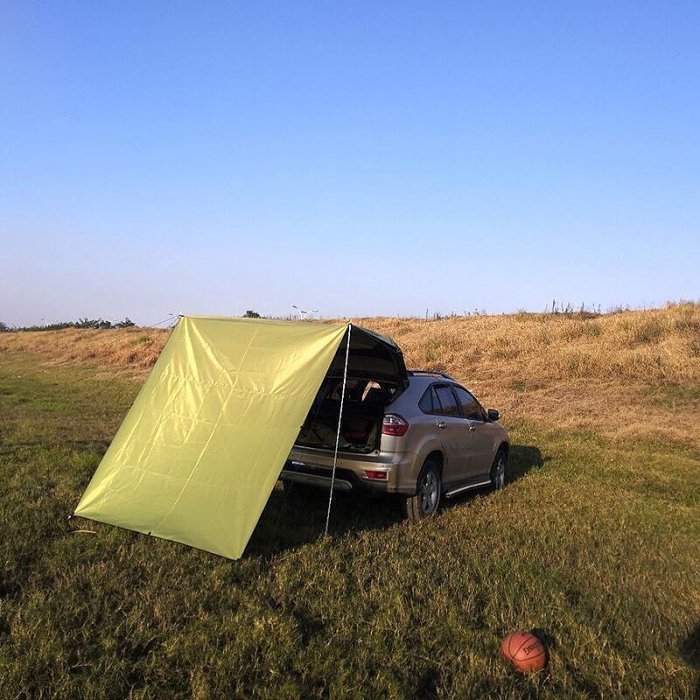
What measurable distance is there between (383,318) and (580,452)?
2499cm

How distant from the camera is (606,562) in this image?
20.0 ft

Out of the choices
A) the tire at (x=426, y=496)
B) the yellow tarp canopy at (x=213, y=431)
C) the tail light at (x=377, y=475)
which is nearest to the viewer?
the yellow tarp canopy at (x=213, y=431)

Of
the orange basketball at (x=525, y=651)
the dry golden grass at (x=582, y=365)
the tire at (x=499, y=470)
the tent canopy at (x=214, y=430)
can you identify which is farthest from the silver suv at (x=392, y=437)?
the dry golden grass at (x=582, y=365)

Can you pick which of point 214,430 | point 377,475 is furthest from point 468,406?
point 214,430

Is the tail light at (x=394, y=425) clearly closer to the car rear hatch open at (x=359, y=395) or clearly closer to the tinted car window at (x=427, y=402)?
the car rear hatch open at (x=359, y=395)

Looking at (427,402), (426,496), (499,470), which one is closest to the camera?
(426,496)

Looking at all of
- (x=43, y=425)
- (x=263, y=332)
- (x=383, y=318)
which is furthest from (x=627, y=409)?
(x=383, y=318)

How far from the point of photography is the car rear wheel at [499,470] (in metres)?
9.46

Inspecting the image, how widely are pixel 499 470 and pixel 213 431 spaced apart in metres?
4.79

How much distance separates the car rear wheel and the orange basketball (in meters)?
5.24

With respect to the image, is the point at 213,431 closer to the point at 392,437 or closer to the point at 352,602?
the point at 392,437

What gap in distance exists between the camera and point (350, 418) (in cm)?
725

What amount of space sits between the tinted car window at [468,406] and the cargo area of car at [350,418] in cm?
150

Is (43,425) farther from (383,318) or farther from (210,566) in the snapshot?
(383,318)
